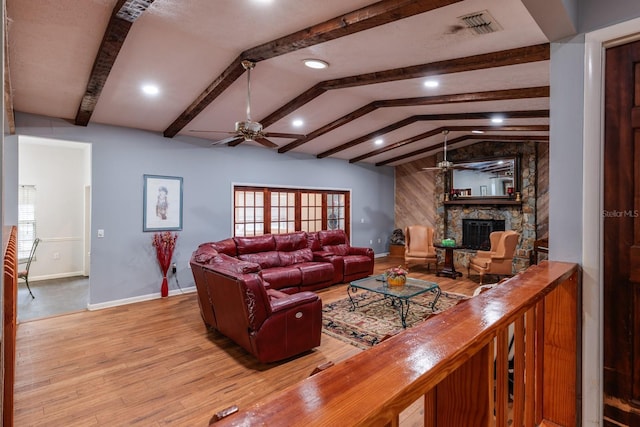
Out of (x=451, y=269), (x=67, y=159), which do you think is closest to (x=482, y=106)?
(x=451, y=269)

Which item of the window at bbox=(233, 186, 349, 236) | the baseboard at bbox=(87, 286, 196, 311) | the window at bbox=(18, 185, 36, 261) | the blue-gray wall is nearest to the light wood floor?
the baseboard at bbox=(87, 286, 196, 311)

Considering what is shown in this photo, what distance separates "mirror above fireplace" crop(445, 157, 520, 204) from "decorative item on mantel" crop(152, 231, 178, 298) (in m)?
5.93

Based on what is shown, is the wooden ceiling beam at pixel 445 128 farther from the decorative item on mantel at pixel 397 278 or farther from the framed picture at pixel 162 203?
the framed picture at pixel 162 203

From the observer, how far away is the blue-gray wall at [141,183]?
471 cm

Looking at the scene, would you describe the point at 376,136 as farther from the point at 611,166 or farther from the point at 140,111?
the point at 611,166

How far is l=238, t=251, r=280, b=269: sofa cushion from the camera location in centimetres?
→ 544

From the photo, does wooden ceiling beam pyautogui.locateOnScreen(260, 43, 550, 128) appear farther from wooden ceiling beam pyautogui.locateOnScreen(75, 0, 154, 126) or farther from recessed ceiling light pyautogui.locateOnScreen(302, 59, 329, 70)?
wooden ceiling beam pyautogui.locateOnScreen(75, 0, 154, 126)

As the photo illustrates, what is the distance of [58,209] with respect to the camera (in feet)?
21.9

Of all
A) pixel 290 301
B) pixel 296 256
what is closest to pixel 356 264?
pixel 296 256

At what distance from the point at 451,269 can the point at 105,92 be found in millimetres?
6596

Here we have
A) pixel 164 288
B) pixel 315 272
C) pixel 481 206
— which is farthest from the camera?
pixel 481 206

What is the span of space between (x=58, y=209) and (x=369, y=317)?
6672mm

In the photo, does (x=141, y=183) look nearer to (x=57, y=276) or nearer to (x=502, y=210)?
Answer: (x=57, y=276)

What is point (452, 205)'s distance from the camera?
838 cm
